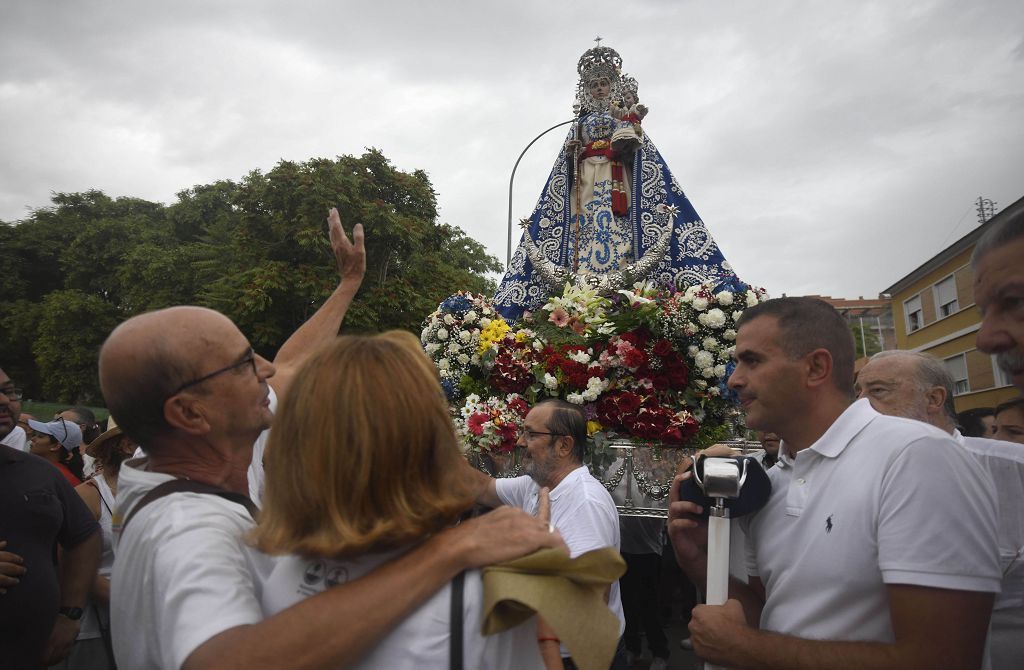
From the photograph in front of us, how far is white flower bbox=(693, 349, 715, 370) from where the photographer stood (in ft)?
15.3

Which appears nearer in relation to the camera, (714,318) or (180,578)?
(180,578)

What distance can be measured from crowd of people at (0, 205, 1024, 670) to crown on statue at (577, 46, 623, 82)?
642 centimetres

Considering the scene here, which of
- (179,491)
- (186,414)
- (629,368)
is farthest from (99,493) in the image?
(629,368)

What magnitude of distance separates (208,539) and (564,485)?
254 centimetres

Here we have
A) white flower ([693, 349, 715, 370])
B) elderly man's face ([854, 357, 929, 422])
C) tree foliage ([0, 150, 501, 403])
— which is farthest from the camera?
tree foliage ([0, 150, 501, 403])

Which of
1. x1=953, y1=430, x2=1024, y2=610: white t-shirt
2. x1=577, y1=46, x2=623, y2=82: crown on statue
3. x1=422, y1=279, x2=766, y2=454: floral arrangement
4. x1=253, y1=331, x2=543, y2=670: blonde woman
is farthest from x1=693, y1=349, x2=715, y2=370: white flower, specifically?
x1=577, y1=46, x2=623, y2=82: crown on statue

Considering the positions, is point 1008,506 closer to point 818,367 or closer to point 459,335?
point 818,367

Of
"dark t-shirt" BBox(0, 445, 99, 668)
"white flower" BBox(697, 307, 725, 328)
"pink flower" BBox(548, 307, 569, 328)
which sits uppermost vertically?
"pink flower" BBox(548, 307, 569, 328)

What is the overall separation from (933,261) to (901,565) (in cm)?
3241

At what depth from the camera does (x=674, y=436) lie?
448cm

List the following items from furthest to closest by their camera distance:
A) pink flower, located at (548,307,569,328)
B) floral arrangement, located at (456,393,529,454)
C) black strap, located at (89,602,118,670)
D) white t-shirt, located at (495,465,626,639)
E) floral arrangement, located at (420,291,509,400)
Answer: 1. floral arrangement, located at (420,291,509,400)
2. pink flower, located at (548,307,569,328)
3. floral arrangement, located at (456,393,529,454)
4. black strap, located at (89,602,118,670)
5. white t-shirt, located at (495,465,626,639)

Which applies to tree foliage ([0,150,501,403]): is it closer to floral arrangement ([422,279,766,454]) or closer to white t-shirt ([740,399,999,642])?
floral arrangement ([422,279,766,454])

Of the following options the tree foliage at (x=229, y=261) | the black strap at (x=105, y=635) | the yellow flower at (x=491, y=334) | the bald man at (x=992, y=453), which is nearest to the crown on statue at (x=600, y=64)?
the yellow flower at (x=491, y=334)

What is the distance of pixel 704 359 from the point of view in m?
4.67
